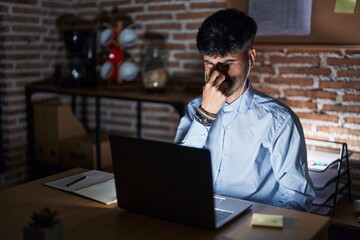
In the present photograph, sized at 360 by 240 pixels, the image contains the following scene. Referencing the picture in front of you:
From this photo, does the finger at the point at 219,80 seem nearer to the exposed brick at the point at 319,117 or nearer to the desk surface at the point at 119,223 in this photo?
the desk surface at the point at 119,223

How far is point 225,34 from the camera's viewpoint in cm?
170

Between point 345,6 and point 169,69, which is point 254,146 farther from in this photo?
→ point 169,69

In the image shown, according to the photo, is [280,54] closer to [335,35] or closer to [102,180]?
[335,35]

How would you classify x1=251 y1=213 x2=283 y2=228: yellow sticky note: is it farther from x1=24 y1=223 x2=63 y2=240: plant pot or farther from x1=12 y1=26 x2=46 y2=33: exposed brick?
x1=12 y1=26 x2=46 y2=33: exposed brick

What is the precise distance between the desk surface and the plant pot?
186 mm

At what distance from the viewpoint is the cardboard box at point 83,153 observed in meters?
2.89

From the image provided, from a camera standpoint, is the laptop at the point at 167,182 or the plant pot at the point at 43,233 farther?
the laptop at the point at 167,182

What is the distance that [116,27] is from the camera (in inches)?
117

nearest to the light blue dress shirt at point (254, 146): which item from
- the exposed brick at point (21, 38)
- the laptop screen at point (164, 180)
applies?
the laptop screen at point (164, 180)

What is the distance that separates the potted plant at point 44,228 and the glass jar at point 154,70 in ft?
5.76

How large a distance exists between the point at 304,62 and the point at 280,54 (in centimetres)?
14

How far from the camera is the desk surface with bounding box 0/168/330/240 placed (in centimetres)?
117

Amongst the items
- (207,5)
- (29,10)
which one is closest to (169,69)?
(207,5)

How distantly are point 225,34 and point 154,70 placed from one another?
107 centimetres
